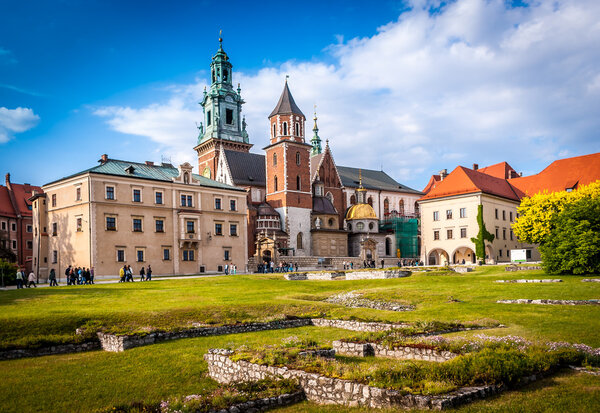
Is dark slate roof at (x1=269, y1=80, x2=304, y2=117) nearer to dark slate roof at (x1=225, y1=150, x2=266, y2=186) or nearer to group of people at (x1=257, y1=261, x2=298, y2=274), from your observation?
dark slate roof at (x1=225, y1=150, x2=266, y2=186)

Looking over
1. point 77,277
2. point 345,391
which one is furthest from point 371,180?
point 345,391

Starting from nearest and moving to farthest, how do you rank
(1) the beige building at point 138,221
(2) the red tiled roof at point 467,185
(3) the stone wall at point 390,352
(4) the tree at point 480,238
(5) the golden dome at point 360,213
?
(3) the stone wall at point 390,352, (1) the beige building at point 138,221, (4) the tree at point 480,238, (2) the red tiled roof at point 467,185, (5) the golden dome at point 360,213

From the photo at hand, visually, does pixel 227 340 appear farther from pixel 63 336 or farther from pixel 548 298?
pixel 548 298

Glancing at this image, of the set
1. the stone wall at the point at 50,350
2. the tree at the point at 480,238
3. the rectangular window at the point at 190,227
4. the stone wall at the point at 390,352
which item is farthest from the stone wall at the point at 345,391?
the tree at the point at 480,238

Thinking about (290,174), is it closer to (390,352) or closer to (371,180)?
(371,180)

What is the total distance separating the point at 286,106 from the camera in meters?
79.4

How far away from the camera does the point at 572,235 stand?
110ft

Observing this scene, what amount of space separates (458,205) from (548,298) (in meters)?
47.7

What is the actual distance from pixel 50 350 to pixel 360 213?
71.7 m

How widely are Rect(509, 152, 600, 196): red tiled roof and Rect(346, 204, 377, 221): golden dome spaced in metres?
24.3

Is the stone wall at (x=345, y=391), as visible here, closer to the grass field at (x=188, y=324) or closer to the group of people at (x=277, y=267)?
the grass field at (x=188, y=324)

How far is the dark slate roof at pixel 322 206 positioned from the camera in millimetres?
81500

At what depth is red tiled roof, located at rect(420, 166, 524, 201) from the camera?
2662 inches

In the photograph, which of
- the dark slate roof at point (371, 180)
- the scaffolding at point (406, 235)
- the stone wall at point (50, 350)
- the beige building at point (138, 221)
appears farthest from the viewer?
the dark slate roof at point (371, 180)
